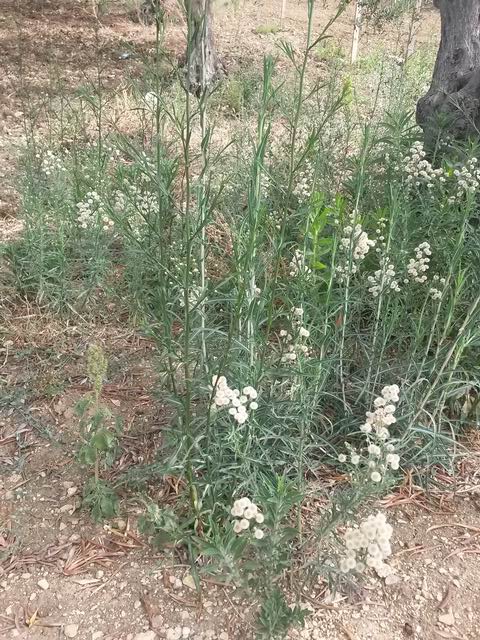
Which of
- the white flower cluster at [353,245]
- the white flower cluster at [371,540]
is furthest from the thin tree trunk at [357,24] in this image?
the white flower cluster at [371,540]

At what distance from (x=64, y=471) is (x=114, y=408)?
0.41 meters

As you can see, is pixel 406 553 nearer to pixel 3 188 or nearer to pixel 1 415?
pixel 1 415

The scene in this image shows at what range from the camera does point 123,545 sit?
7.27 ft

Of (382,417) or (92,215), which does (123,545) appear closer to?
(382,417)

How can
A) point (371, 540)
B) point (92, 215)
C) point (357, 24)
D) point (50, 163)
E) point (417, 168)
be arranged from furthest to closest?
1. point (357, 24)
2. point (50, 163)
3. point (92, 215)
4. point (417, 168)
5. point (371, 540)

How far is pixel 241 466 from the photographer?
212 centimetres

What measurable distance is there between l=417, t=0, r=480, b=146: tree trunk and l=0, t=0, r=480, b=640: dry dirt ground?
221 cm

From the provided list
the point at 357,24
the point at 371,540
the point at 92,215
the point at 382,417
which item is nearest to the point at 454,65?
the point at 357,24

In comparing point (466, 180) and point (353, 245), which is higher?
point (466, 180)

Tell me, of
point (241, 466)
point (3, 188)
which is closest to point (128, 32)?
point (3, 188)

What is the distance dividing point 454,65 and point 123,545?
3.81 meters

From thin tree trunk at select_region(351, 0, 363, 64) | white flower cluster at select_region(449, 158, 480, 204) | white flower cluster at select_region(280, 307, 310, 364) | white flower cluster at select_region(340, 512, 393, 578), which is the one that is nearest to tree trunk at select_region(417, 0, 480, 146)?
thin tree trunk at select_region(351, 0, 363, 64)

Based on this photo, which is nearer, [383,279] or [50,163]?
[383,279]

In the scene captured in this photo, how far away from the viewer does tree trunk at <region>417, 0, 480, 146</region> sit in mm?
3746
